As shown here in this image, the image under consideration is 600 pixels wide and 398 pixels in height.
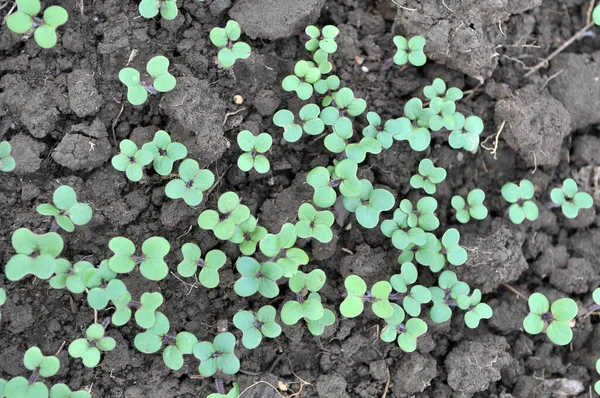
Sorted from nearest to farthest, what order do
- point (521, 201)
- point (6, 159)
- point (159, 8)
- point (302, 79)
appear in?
point (6, 159), point (159, 8), point (302, 79), point (521, 201)

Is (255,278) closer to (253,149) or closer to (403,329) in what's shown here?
(253,149)

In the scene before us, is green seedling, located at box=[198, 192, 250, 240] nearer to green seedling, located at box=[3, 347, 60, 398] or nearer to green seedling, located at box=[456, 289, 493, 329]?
green seedling, located at box=[3, 347, 60, 398]

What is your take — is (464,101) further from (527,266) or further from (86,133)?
(86,133)

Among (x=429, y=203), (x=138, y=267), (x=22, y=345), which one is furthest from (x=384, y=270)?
(x=22, y=345)

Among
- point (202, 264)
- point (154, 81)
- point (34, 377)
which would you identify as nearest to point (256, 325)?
point (202, 264)

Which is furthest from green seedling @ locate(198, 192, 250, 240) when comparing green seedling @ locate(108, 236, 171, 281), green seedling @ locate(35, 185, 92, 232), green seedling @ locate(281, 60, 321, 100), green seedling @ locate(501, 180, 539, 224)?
green seedling @ locate(501, 180, 539, 224)

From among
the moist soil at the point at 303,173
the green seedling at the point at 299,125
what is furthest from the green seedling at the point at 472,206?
the green seedling at the point at 299,125

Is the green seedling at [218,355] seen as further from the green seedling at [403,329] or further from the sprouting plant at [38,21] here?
the sprouting plant at [38,21]
